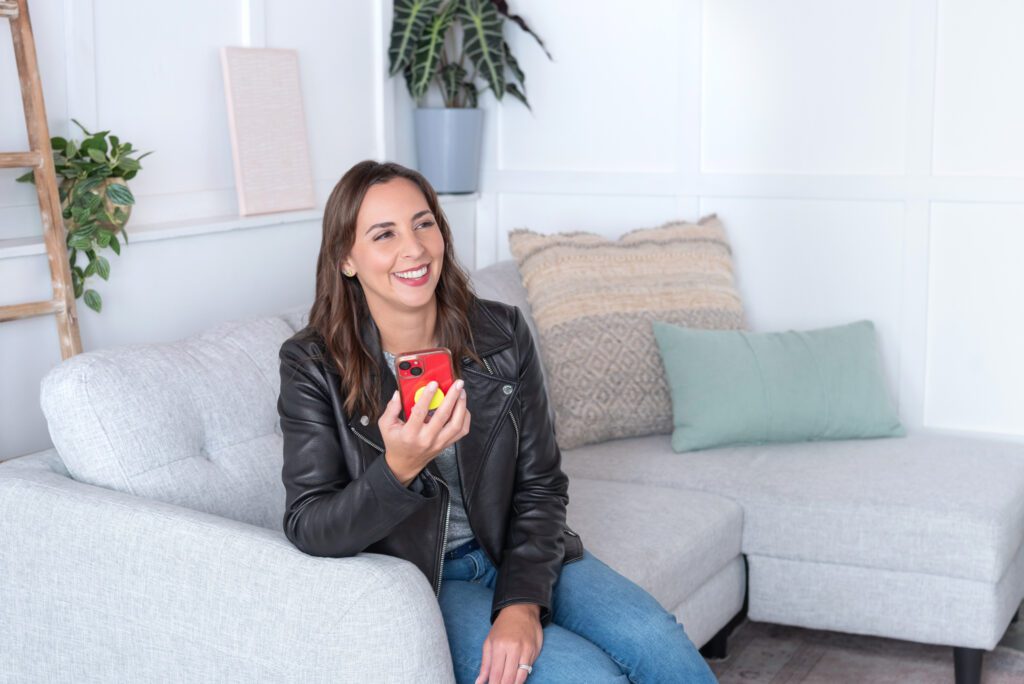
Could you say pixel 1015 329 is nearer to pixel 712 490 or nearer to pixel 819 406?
pixel 819 406

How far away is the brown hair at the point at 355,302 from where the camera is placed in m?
1.83

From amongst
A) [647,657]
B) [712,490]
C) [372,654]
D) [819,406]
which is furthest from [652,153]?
[372,654]

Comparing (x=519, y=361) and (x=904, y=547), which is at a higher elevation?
(x=519, y=361)

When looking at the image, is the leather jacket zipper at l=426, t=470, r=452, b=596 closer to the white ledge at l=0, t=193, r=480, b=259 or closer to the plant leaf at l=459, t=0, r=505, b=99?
the white ledge at l=0, t=193, r=480, b=259

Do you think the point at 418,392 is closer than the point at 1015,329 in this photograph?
Yes

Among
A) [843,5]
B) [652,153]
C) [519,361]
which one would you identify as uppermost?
[843,5]

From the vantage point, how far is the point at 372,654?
1.61 meters

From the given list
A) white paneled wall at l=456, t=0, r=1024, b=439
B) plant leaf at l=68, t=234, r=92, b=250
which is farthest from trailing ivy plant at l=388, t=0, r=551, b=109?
plant leaf at l=68, t=234, r=92, b=250

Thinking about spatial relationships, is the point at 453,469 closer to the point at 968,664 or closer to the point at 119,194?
the point at 119,194

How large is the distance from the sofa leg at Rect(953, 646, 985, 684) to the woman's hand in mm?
1271

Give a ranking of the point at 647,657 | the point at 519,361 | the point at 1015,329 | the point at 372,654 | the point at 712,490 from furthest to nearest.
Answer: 1. the point at 1015,329
2. the point at 712,490
3. the point at 519,361
4. the point at 647,657
5. the point at 372,654

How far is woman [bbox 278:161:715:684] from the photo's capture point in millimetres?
1733

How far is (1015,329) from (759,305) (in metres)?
0.68

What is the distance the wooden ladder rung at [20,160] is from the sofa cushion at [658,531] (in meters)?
1.21
